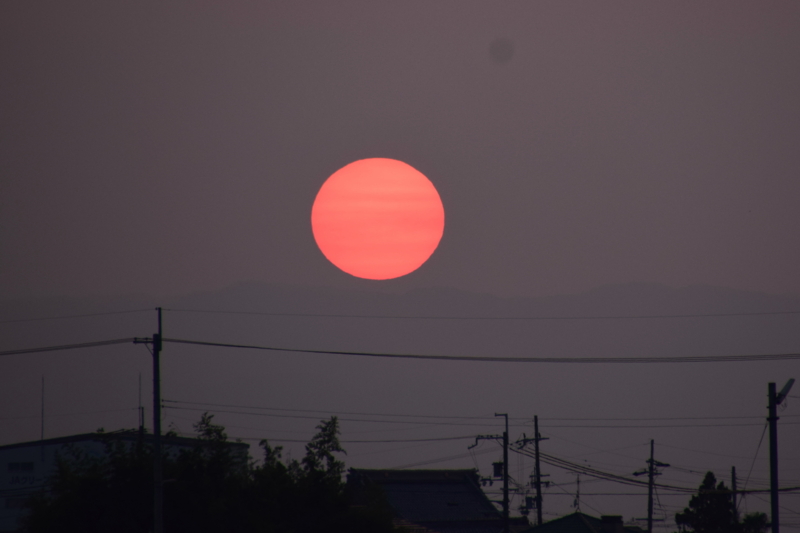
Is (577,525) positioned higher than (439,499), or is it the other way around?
(577,525)

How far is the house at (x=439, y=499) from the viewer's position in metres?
77.3

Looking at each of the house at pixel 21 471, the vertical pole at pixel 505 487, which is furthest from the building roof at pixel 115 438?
the vertical pole at pixel 505 487

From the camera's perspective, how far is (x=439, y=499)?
3204 inches

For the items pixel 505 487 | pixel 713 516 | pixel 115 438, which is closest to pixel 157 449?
pixel 505 487

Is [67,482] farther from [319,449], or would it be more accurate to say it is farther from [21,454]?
[21,454]

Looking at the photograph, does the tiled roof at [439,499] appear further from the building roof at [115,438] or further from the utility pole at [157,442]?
the utility pole at [157,442]

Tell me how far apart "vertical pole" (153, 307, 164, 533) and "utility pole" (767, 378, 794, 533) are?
947 inches

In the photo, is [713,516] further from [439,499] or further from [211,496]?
[211,496]

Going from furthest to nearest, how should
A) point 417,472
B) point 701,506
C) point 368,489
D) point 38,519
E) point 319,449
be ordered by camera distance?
1. point 417,472
2. point 701,506
3. point 368,489
4. point 319,449
5. point 38,519

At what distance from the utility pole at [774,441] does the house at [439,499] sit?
45549mm

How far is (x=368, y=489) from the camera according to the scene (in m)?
41.2

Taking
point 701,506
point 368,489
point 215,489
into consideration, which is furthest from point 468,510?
point 215,489

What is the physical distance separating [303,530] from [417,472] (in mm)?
50087

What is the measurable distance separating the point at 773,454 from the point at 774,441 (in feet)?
1.71
